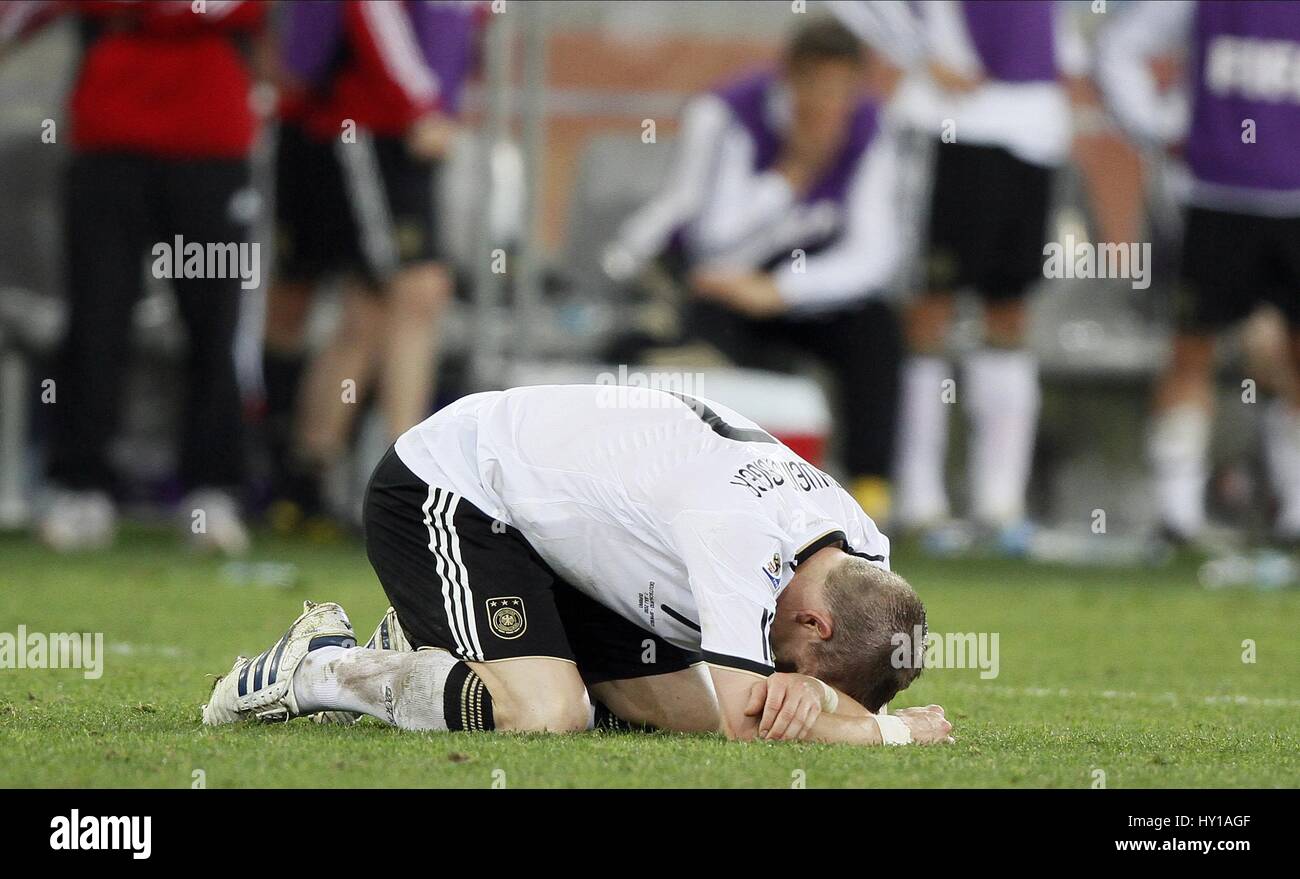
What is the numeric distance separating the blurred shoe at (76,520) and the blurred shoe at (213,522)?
35cm

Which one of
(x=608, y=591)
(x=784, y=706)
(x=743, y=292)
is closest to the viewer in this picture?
(x=784, y=706)

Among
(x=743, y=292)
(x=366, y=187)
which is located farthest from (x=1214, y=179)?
(x=366, y=187)

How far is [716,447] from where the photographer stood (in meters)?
4.23

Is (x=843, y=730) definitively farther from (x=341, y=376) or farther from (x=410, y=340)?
(x=341, y=376)

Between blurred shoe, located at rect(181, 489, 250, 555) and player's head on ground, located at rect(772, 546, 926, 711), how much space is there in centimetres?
472

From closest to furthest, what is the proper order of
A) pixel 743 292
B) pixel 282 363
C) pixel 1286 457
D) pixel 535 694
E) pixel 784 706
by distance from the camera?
pixel 784 706, pixel 535 694, pixel 743 292, pixel 282 363, pixel 1286 457

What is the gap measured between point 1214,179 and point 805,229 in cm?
196

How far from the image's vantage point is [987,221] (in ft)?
31.8

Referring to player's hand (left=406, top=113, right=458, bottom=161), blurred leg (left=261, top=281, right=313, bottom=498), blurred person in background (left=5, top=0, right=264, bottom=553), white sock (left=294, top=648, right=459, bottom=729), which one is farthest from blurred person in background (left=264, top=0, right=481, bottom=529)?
white sock (left=294, top=648, right=459, bottom=729)

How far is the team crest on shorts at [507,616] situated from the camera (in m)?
4.39

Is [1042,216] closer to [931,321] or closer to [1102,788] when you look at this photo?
[931,321]

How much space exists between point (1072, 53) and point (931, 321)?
255 centimetres

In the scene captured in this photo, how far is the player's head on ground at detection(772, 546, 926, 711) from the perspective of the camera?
13.5 feet

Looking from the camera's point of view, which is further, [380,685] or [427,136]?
[427,136]
